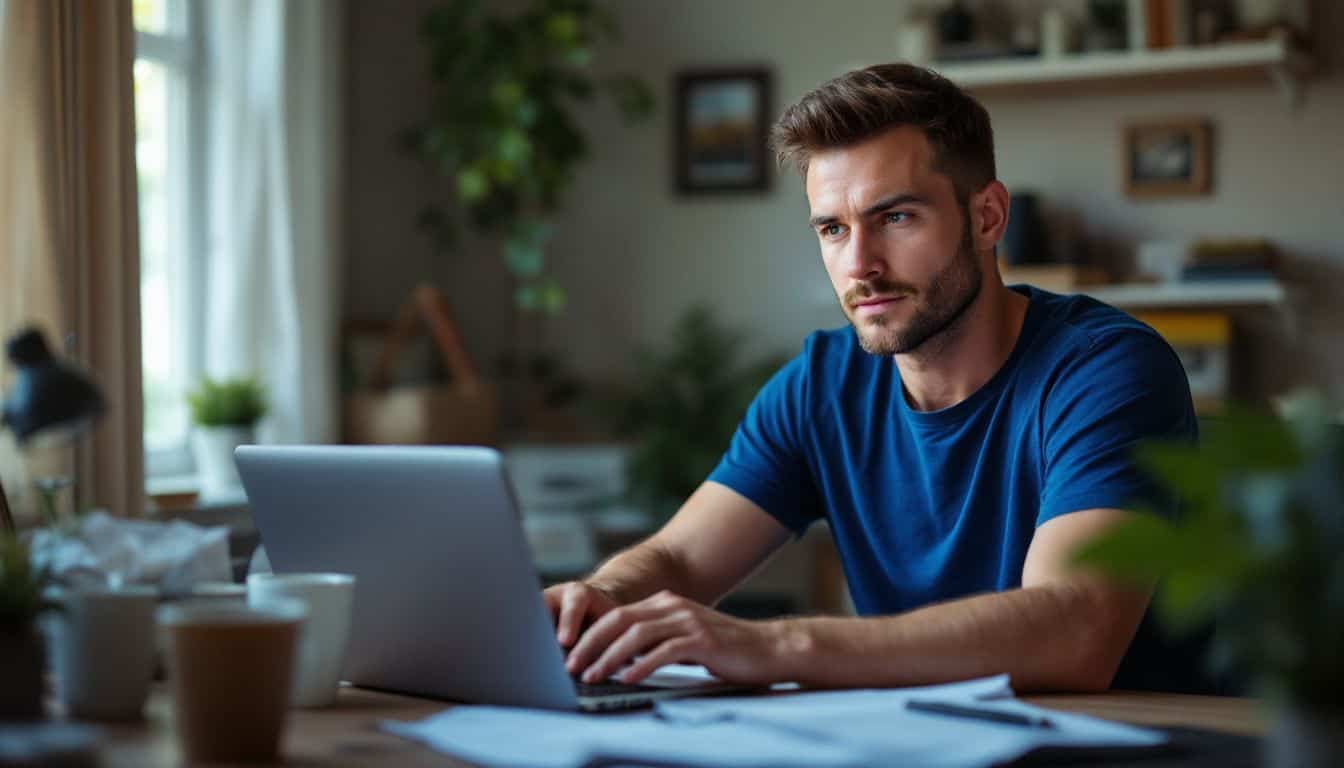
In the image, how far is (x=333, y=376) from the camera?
3959 millimetres

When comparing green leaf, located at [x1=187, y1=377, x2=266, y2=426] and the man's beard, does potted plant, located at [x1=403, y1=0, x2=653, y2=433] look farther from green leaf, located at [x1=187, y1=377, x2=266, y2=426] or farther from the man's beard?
the man's beard

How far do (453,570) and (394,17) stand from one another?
3.54 metres

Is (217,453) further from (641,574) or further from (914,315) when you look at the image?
(914,315)

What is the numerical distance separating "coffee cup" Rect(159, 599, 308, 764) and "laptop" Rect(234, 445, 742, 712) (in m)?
0.19

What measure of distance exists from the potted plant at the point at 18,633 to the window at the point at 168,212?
8.49ft

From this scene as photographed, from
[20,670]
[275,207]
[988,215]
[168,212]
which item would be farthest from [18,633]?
[275,207]

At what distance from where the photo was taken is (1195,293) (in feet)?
12.2

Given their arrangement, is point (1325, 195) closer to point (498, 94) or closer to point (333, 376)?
point (498, 94)

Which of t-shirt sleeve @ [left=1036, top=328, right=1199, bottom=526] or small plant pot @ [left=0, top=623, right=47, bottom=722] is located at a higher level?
t-shirt sleeve @ [left=1036, top=328, right=1199, bottom=526]

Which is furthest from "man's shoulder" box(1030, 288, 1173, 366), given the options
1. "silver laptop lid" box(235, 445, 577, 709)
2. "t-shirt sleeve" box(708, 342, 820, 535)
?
"silver laptop lid" box(235, 445, 577, 709)

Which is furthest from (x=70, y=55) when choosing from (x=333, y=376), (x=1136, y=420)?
(x=1136, y=420)

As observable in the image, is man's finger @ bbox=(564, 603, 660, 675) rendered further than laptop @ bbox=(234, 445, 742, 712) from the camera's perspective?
Yes

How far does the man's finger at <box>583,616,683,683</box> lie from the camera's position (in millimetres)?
1203

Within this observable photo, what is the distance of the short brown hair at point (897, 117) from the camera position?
68.6 inches
